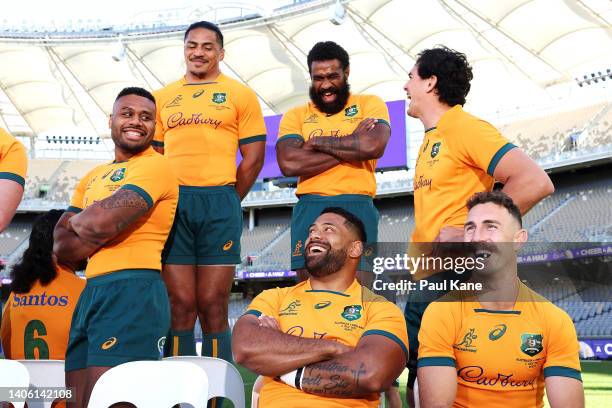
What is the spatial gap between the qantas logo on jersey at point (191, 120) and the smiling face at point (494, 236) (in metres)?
2.03

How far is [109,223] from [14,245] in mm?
33084

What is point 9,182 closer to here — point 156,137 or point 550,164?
point 156,137

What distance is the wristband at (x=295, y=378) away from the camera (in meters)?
3.18

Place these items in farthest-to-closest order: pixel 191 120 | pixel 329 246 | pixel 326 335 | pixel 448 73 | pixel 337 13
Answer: pixel 337 13
pixel 191 120
pixel 448 73
pixel 329 246
pixel 326 335

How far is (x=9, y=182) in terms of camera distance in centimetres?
375

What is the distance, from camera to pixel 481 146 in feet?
11.6

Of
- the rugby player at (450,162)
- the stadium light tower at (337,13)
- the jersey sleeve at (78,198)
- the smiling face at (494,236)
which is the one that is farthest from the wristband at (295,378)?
the stadium light tower at (337,13)

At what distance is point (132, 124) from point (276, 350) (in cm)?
147

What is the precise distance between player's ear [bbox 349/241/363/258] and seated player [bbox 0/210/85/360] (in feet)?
6.61

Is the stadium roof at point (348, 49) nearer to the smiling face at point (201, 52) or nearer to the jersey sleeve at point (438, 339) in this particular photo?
the smiling face at point (201, 52)

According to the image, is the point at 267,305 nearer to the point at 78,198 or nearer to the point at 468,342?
the point at 468,342

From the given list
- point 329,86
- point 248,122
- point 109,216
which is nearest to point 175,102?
point 248,122

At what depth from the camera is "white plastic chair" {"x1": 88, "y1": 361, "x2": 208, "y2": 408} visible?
9.37 feet

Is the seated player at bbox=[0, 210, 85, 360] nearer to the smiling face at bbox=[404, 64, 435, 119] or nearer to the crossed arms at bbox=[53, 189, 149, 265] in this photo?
the crossed arms at bbox=[53, 189, 149, 265]
